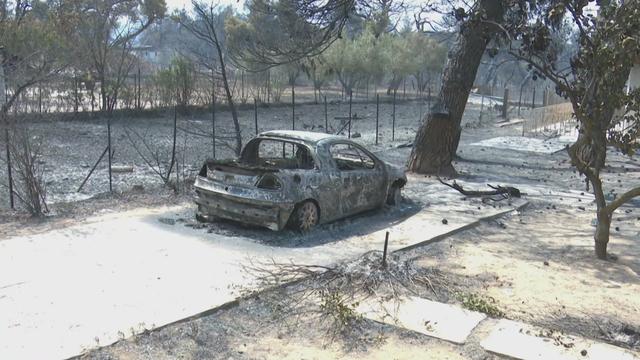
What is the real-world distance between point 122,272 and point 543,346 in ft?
14.4

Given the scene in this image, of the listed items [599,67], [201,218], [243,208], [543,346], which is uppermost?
[599,67]

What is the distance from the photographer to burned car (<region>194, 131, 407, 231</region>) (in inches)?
329

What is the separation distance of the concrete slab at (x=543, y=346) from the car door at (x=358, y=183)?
4.11m

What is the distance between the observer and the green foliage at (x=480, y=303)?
19.9 feet

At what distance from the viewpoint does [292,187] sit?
837cm

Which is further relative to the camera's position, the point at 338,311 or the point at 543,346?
the point at 338,311

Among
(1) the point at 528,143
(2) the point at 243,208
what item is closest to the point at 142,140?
(2) the point at 243,208

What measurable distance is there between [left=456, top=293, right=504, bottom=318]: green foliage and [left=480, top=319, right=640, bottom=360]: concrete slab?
35 cm

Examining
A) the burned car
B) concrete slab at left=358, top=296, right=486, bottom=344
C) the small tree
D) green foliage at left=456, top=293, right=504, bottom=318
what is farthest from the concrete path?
the small tree

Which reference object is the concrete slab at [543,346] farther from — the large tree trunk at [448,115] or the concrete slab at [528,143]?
the concrete slab at [528,143]

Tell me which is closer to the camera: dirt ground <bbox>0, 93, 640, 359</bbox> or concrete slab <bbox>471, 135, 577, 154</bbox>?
dirt ground <bbox>0, 93, 640, 359</bbox>

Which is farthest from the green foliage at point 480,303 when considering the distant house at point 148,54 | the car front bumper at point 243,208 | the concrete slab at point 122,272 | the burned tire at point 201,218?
the distant house at point 148,54

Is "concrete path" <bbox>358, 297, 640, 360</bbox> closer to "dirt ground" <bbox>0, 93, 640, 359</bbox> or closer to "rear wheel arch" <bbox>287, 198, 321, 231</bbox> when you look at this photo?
"dirt ground" <bbox>0, 93, 640, 359</bbox>

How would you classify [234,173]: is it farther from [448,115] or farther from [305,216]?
[448,115]
